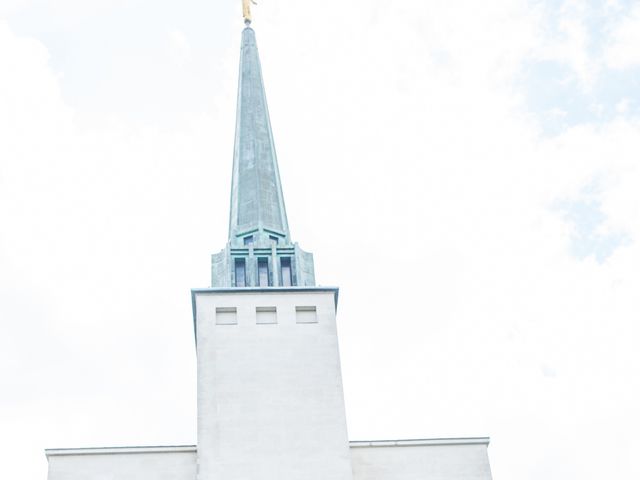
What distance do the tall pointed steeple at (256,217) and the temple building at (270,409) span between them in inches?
3.2

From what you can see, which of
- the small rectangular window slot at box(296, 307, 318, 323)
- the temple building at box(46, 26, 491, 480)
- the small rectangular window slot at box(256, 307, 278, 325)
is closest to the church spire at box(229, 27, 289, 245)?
the temple building at box(46, 26, 491, 480)

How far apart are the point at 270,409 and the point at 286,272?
20.4 feet

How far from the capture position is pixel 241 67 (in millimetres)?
48938

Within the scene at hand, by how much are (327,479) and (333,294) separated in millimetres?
6791

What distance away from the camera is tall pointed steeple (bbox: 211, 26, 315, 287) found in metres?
36.8

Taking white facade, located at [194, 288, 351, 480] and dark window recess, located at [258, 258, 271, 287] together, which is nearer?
white facade, located at [194, 288, 351, 480]

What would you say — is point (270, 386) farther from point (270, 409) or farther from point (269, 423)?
point (269, 423)

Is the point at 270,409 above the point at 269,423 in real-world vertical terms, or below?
above

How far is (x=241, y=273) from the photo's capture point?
37.0 m

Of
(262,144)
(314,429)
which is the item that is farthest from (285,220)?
(314,429)

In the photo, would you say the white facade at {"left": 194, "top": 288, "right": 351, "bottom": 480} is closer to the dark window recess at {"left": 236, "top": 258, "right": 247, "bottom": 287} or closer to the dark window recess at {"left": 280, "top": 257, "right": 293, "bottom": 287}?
the dark window recess at {"left": 280, "top": 257, "right": 293, "bottom": 287}

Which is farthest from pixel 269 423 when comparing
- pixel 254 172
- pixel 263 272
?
pixel 254 172

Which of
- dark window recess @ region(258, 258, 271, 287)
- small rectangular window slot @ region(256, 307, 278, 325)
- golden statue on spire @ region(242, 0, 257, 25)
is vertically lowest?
small rectangular window slot @ region(256, 307, 278, 325)

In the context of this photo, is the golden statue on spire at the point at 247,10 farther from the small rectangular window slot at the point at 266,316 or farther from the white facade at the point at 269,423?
the small rectangular window slot at the point at 266,316
